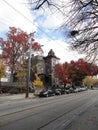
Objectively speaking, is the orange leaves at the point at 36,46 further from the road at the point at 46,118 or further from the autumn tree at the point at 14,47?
the road at the point at 46,118

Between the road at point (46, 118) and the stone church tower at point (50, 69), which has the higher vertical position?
the stone church tower at point (50, 69)

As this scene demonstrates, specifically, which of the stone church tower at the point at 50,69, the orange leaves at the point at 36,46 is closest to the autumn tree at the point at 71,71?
the stone church tower at the point at 50,69

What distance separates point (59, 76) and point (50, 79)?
19.9ft

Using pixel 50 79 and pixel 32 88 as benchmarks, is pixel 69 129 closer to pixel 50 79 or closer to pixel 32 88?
pixel 32 88

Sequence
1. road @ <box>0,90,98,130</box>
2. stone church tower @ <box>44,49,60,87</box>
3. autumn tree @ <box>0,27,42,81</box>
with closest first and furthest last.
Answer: road @ <box>0,90,98,130</box>, autumn tree @ <box>0,27,42,81</box>, stone church tower @ <box>44,49,60,87</box>

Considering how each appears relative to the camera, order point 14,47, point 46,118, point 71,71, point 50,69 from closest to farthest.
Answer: point 46,118 < point 14,47 < point 71,71 < point 50,69

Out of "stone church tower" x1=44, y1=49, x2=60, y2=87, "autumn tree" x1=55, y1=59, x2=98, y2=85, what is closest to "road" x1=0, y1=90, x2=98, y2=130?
"autumn tree" x1=55, y1=59, x2=98, y2=85

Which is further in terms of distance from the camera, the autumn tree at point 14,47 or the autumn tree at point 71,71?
the autumn tree at point 71,71

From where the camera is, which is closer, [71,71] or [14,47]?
[14,47]

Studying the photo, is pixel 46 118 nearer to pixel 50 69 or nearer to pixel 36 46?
pixel 36 46

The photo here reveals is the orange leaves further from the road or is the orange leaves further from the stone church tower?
the road

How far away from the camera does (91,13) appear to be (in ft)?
55.7

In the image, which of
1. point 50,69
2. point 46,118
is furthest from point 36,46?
point 46,118

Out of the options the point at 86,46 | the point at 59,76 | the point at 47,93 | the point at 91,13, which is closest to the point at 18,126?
→ the point at 91,13
